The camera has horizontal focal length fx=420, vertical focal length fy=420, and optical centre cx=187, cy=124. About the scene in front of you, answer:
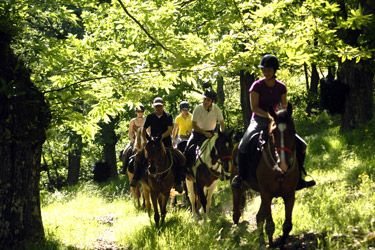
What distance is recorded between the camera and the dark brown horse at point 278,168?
6.01 meters

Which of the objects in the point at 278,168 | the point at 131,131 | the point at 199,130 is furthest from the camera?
the point at 131,131

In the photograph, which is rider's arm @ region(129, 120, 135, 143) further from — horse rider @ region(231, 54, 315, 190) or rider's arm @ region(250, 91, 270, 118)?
rider's arm @ region(250, 91, 270, 118)

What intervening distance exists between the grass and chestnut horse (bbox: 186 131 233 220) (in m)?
0.64

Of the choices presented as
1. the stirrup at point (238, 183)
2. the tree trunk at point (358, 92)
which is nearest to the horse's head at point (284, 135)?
the stirrup at point (238, 183)

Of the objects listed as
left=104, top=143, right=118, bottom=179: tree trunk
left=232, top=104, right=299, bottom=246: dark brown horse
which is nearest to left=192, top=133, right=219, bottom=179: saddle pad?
left=232, top=104, right=299, bottom=246: dark brown horse

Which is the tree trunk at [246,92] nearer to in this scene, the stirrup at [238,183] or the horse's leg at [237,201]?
the horse's leg at [237,201]

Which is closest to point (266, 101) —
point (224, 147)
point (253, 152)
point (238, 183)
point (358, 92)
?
point (253, 152)

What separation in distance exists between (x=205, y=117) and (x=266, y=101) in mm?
2957

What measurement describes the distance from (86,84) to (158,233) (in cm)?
324

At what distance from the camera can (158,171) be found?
9.16 m

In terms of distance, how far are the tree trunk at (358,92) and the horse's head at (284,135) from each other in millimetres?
8427

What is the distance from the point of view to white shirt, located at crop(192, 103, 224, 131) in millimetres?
9633

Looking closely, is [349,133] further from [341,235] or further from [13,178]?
[13,178]

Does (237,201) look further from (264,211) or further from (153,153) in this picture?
(153,153)
